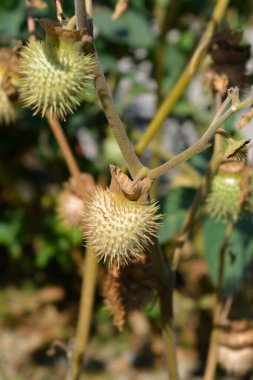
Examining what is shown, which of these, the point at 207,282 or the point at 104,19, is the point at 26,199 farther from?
the point at 104,19

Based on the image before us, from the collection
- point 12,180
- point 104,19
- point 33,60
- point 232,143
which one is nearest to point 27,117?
point 104,19

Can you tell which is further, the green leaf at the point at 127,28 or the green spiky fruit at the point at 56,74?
the green leaf at the point at 127,28

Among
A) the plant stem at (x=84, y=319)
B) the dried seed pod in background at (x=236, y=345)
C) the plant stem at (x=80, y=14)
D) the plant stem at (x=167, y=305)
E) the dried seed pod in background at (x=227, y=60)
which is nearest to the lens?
the plant stem at (x=80, y=14)

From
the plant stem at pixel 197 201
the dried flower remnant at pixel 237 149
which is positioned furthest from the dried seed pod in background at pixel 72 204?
the dried flower remnant at pixel 237 149

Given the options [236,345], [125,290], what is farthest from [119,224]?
[236,345]

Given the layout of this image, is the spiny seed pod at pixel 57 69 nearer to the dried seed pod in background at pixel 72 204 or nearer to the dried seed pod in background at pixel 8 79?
the dried seed pod in background at pixel 8 79

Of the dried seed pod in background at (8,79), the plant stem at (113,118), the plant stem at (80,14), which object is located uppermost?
the dried seed pod in background at (8,79)

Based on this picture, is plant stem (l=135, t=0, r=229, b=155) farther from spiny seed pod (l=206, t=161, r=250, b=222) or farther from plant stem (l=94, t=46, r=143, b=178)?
plant stem (l=94, t=46, r=143, b=178)

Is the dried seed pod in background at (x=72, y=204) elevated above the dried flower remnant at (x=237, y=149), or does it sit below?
Answer: above

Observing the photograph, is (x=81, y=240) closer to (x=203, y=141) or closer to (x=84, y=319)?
(x=84, y=319)
